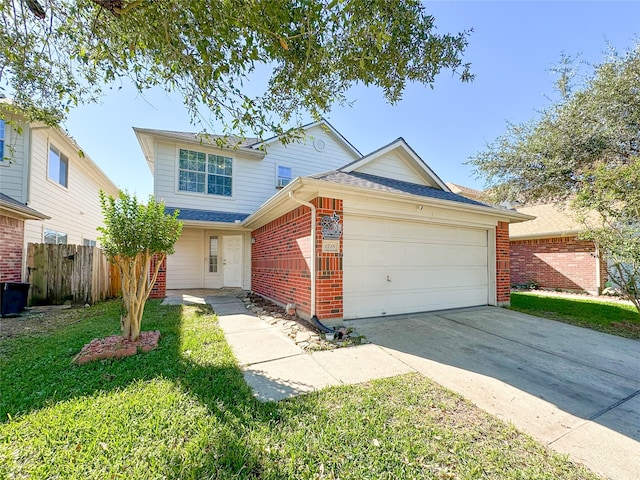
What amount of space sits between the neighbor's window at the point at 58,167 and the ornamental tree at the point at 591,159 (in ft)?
Result: 50.0

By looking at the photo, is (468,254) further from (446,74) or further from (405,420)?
(405,420)

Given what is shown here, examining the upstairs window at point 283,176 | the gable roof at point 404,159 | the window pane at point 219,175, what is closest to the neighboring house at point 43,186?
the window pane at point 219,175

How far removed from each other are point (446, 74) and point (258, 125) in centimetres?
328

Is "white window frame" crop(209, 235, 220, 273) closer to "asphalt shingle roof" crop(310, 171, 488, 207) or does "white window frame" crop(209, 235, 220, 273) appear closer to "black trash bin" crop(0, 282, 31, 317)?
"black trash bin" crop(0, 282, 31, 317)

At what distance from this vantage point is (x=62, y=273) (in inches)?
296

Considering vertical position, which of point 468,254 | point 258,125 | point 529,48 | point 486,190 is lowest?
point 468,254

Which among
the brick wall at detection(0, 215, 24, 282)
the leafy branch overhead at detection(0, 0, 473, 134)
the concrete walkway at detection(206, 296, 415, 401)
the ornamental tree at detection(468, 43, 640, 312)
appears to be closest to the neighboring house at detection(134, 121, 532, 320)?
the leafy branch overhead at detection(0, 0, 473, 134)

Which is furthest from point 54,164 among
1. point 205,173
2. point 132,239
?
point 132,239

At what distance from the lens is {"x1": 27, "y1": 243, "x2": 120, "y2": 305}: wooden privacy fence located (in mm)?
7324

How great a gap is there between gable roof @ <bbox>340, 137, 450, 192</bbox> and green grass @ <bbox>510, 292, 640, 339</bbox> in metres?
4.29

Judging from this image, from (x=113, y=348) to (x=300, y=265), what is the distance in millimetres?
3378

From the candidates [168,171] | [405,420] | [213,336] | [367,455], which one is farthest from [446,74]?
[168,171]

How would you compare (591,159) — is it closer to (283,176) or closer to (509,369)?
(509,369)

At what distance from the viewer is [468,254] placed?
24.1ft
